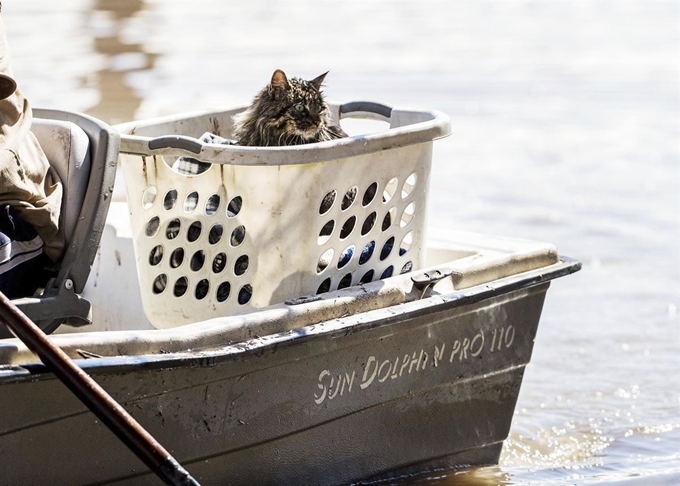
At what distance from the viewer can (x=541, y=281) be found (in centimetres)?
331

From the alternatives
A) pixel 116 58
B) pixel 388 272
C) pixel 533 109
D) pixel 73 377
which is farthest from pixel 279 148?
pixel 116 58

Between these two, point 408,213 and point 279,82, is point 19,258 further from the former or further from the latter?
point 408,213

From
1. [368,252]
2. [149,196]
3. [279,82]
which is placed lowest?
[368,252]

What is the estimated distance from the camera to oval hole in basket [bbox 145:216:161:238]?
3029mm

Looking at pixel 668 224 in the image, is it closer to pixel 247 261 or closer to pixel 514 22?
pixel 247 261

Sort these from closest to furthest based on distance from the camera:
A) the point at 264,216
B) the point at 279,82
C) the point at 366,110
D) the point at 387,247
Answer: the point at 264,216 < the point at 387,247 < the point at 279,82 < the point at 366,110

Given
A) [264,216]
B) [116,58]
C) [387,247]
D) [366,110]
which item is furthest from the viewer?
[116,58]

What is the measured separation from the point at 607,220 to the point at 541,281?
3.02 metres

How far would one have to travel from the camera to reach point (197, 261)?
3047mm

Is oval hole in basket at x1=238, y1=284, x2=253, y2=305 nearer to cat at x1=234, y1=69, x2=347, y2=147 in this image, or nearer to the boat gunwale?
the boat gunwale

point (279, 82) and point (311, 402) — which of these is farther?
point (279, 82)

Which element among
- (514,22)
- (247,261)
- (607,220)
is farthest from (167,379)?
(514,22)

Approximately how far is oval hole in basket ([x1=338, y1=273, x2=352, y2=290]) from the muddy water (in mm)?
618

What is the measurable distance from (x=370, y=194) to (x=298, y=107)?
0.37 metres
